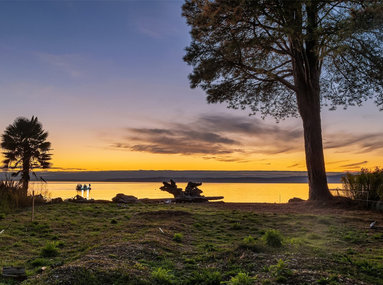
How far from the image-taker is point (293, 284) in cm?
394

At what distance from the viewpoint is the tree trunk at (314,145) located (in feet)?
44.9

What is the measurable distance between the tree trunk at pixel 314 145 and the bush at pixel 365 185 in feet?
2.91

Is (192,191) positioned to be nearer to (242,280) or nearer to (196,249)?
(196,249)

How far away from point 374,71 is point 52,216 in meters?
14.1

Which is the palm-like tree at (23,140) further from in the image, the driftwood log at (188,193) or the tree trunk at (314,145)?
the tree trunk at (314,145)

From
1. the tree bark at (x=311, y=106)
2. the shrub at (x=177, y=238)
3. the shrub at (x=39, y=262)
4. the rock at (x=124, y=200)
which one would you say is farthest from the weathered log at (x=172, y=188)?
the shrub at (x=39, y=262)

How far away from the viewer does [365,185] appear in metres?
12.3

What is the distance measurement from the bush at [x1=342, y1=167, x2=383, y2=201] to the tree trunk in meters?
0.89

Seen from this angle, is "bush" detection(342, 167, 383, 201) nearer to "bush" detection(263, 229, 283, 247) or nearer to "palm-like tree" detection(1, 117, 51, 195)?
"bush" detection(263, 229, 283, 247)

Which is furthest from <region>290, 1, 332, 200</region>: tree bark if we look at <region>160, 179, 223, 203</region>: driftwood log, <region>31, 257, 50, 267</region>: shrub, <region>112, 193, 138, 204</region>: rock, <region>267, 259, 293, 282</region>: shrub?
<region>31, 257, 50, 267</region>: shrub

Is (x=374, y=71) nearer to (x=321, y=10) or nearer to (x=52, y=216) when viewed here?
(x=321, y=10)

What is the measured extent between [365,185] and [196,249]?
8.97m

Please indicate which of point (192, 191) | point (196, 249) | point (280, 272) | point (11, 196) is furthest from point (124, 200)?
point (280, 272)

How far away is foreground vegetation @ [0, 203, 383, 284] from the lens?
431 cm
